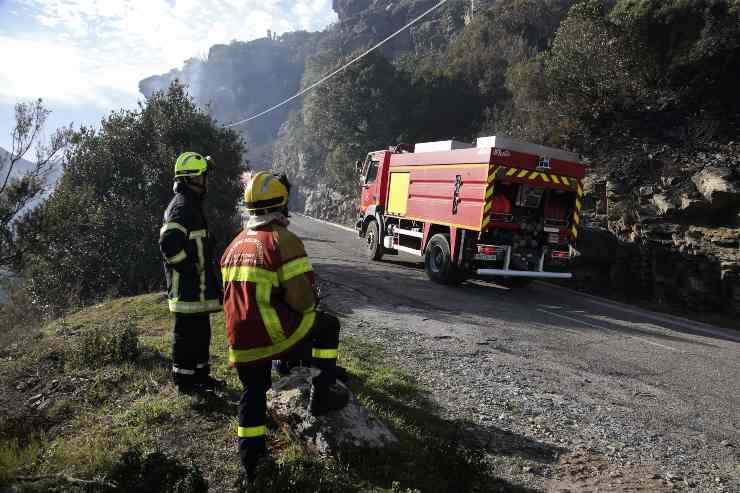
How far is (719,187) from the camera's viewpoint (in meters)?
10.5

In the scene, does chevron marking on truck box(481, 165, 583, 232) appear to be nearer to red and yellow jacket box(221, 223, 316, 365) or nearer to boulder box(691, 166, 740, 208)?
boulder box(691, 166, 740, 208)

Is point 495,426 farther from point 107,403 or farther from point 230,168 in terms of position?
point 230,168

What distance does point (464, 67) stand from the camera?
1067 inches

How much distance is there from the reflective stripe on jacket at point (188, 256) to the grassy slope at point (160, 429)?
2.60 ft

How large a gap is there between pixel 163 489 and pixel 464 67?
27365 mm

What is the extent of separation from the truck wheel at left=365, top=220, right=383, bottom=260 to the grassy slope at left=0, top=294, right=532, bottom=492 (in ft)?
23.7

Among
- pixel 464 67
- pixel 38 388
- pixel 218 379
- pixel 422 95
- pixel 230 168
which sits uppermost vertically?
pixel 464 67

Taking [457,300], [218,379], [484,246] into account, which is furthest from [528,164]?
[218,379]

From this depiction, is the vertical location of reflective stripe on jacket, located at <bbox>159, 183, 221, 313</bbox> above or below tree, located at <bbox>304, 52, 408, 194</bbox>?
below

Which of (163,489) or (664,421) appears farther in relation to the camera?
(664,421)

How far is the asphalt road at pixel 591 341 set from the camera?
462 centimetres

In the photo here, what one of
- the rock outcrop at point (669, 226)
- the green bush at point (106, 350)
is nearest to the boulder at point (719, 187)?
the rock outcrop at point (669, 226)

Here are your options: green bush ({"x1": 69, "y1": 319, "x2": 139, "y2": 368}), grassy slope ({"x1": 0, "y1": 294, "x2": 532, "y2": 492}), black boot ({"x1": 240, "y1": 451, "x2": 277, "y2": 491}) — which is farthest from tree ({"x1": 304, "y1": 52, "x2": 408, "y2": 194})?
black boot ({"x1": 240, "y1": 451, "x2": 277, "y2": 491})

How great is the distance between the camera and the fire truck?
30.6 ft
